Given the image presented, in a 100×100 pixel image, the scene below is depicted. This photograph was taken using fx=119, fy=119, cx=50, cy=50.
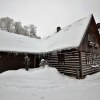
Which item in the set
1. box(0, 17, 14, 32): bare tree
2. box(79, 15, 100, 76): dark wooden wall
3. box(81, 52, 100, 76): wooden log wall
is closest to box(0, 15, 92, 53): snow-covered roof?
box(79, 15, 100, 76): dark wooden wall

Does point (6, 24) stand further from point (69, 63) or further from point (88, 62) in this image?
point (88, 62)

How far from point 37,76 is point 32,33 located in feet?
106

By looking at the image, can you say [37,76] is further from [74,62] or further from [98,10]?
[98,10]

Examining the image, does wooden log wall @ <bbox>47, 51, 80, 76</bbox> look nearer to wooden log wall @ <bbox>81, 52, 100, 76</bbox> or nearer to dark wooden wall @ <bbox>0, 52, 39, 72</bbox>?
wooden log wall @ <bbox>81, 52, 100, 76</bbox>

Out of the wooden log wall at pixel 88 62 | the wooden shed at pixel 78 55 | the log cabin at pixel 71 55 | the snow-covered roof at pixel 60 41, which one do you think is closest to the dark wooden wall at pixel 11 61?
the log cabin at pixel 71 55

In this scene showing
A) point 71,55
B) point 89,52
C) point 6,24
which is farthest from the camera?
point 6,24

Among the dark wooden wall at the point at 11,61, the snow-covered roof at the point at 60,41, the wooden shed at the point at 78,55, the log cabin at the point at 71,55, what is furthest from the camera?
the dark wooden wall at the point at 11,61

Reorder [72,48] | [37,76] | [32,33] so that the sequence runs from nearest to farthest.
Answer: [37,76], [72,48], [32,33]

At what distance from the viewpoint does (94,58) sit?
53.9 feet

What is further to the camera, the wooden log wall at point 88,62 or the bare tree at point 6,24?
the bare tree at point 6,24

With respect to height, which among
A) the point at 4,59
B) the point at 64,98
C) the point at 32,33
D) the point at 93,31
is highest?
the point at 32,33

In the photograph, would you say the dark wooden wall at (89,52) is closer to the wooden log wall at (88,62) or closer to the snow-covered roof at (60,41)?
the wooden log wall at (88,62)

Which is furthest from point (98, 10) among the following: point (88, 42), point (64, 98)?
point (64, 98)

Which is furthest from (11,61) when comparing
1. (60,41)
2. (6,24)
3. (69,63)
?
(6,24)
